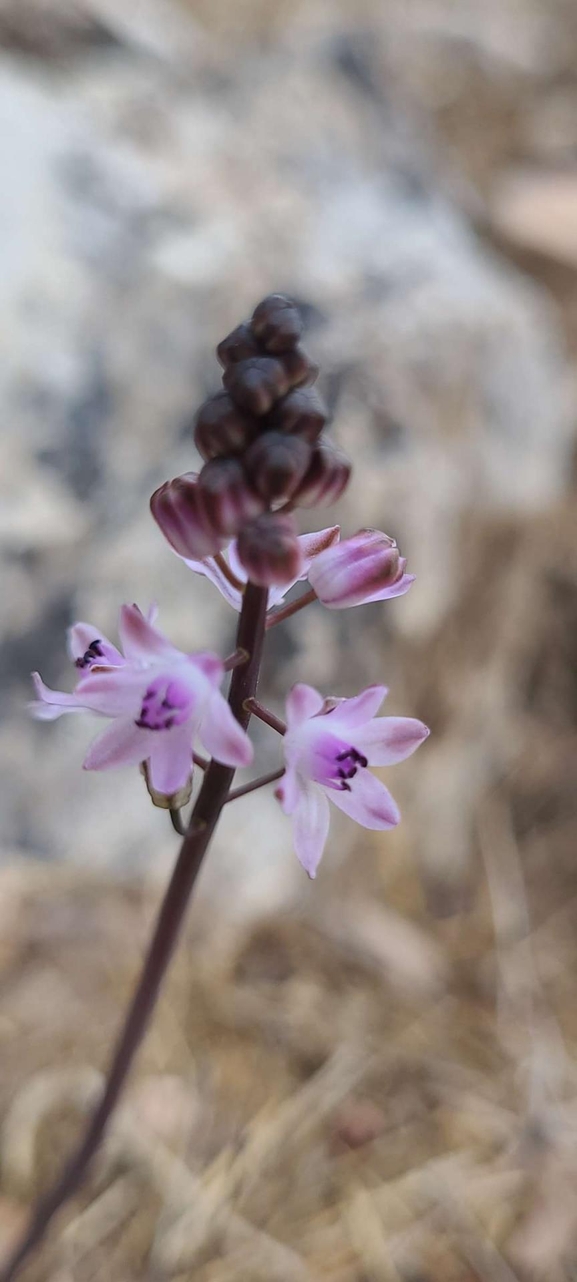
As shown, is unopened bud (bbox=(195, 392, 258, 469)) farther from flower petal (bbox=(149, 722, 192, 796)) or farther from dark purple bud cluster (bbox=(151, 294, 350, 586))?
flower petal (bbox=(149, 722, 192, 796))

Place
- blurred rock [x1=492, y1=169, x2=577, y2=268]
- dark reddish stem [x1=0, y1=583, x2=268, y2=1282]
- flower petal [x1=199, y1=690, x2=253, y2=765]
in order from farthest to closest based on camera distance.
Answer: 1. blurred rock [x1=492, y1=169, x2=577, y2=268]
2. dark reddish stem [x1=0, y1=583, x2=268, y2=1282]
3. flower petal [x1=199, y1=690, x2=253, y2=765]

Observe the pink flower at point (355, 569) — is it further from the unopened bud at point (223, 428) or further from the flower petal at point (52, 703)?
the flower petal at point (52, 703)

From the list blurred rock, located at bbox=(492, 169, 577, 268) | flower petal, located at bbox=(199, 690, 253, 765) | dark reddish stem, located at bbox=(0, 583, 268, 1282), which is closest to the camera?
flower petal, located at bbox=(199, 690, 253, 765)

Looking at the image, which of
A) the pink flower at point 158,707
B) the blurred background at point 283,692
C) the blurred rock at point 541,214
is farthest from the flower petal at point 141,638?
the blurred rock at point 541,214

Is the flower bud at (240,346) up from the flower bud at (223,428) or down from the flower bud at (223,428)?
up

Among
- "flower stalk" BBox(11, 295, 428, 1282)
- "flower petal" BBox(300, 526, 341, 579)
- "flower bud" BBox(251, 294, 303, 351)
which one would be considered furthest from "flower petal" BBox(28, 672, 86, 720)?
"flower bud" BBox(251, 294, 303, 351)

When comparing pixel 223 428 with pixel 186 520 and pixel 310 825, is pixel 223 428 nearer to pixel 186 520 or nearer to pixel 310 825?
pixel 186 520
